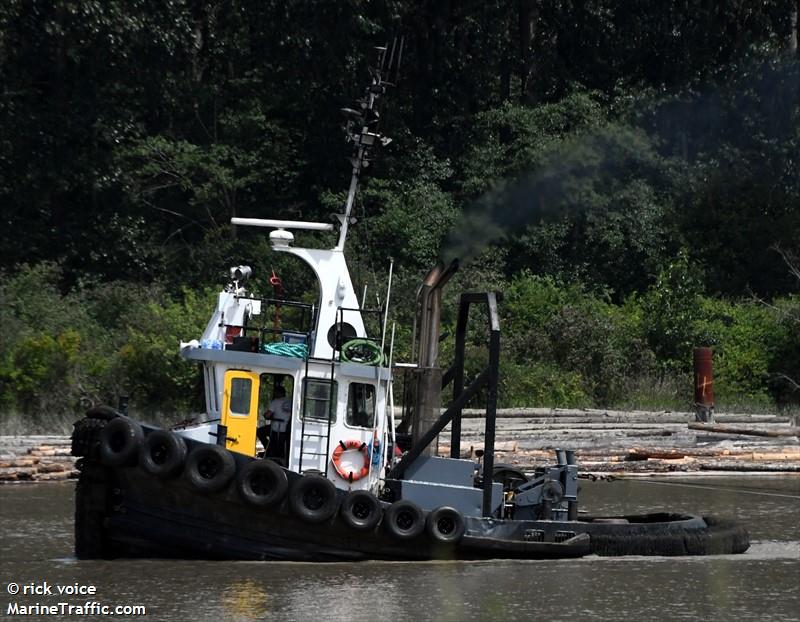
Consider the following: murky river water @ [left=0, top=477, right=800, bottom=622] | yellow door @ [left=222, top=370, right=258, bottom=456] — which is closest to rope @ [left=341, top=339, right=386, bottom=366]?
yellow door @ [left=222, top=370, right=258, bottom=456]

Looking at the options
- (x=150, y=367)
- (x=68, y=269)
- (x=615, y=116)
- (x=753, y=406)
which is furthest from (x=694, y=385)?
(x=68, y=269)

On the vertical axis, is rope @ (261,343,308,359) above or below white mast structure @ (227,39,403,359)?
below

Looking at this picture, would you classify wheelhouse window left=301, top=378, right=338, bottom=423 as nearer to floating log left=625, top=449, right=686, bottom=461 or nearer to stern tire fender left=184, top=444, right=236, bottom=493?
stern tire fender left=184, top=444, right=236, bottom=493


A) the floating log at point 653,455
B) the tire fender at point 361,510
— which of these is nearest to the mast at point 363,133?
the tire fender at point 361,510

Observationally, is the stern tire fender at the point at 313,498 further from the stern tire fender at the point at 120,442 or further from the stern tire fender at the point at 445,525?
the stern tire fender at the point at 120,442

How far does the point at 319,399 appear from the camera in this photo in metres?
16.6

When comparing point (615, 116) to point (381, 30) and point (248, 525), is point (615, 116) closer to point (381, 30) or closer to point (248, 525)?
point (381, 30)

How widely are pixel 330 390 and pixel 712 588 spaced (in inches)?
170

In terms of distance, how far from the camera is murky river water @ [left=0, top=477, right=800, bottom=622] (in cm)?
1423

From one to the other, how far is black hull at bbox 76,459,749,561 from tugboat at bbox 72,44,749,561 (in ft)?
0.05

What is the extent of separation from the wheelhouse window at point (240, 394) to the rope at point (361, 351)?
1058 millimetres

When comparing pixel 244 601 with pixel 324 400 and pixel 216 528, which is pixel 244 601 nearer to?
pixel 216 528

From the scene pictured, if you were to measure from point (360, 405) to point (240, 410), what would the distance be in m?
1.29

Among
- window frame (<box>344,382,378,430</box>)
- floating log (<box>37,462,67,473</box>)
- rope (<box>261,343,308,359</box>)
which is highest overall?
rope (<box>261,343,308,359</box>)
